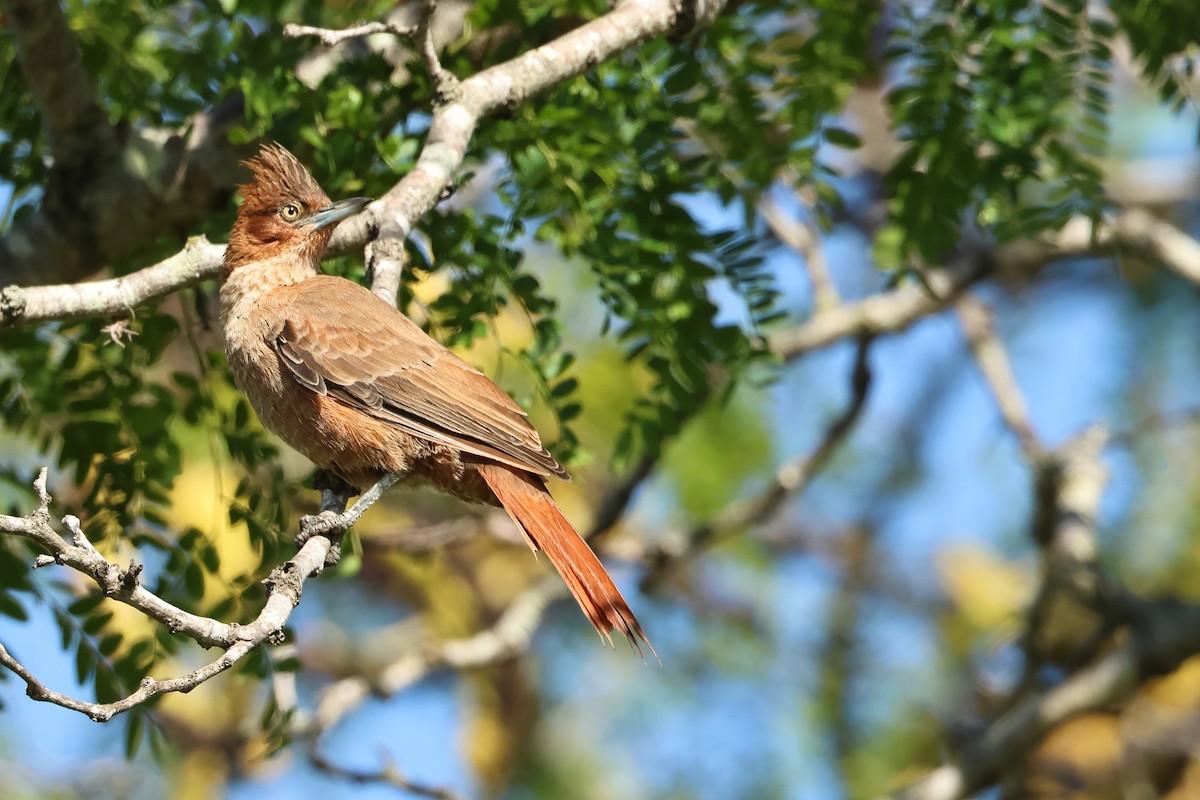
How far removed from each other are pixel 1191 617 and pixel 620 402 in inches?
113

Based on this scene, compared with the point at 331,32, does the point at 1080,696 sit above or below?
below

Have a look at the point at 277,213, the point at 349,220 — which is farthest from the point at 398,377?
the point at 277,213

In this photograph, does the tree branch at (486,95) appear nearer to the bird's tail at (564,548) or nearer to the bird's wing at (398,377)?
the bird's wing at (398,377)

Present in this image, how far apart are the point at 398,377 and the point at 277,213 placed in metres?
0.75

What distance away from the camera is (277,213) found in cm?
451

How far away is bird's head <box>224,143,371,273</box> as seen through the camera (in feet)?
14.5

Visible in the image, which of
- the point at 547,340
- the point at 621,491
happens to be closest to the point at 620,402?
the point at 621,491

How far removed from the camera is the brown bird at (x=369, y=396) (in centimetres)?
416

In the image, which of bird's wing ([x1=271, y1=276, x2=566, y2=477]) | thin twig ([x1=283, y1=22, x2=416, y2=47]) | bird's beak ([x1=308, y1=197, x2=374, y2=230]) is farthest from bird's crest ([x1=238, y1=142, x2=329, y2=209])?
thin twig ([x1=283, y1=22, x2=416, y2=47])

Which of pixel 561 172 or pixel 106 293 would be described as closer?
pixel 106 293

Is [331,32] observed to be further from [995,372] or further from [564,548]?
[995,372]

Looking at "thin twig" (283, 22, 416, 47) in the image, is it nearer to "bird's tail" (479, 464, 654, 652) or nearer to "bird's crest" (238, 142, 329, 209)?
"bird's crest" (238, 142, 329, 209)

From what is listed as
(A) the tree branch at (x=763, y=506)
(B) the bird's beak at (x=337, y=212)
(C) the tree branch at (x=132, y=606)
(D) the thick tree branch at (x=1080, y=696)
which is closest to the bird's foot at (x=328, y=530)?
(C) the tree branch at (x=132, y=606)

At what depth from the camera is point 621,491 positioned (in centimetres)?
584
